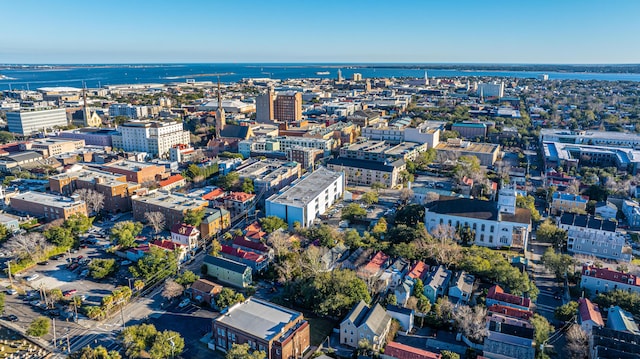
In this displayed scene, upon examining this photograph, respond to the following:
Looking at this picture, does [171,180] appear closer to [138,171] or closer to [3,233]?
[138,171]

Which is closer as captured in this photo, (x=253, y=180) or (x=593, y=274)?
(x=593, y=274)

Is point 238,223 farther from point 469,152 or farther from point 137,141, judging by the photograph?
point 469,152

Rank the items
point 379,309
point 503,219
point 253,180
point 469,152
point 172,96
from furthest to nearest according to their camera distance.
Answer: point 172,96, point 469,152, point 253,180, point 503,219, point 379,309

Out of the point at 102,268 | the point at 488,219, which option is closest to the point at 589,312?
the point at 488,219

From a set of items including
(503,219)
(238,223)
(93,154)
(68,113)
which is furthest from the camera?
(68,113)

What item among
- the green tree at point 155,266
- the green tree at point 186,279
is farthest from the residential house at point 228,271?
the green tree at point 155,266

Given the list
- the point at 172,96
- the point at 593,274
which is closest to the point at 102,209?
the point at 593,274

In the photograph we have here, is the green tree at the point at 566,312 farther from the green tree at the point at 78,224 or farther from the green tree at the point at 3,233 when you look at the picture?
the green tree at the point at 3,233

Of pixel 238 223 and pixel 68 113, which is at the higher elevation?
pixel 68 113
